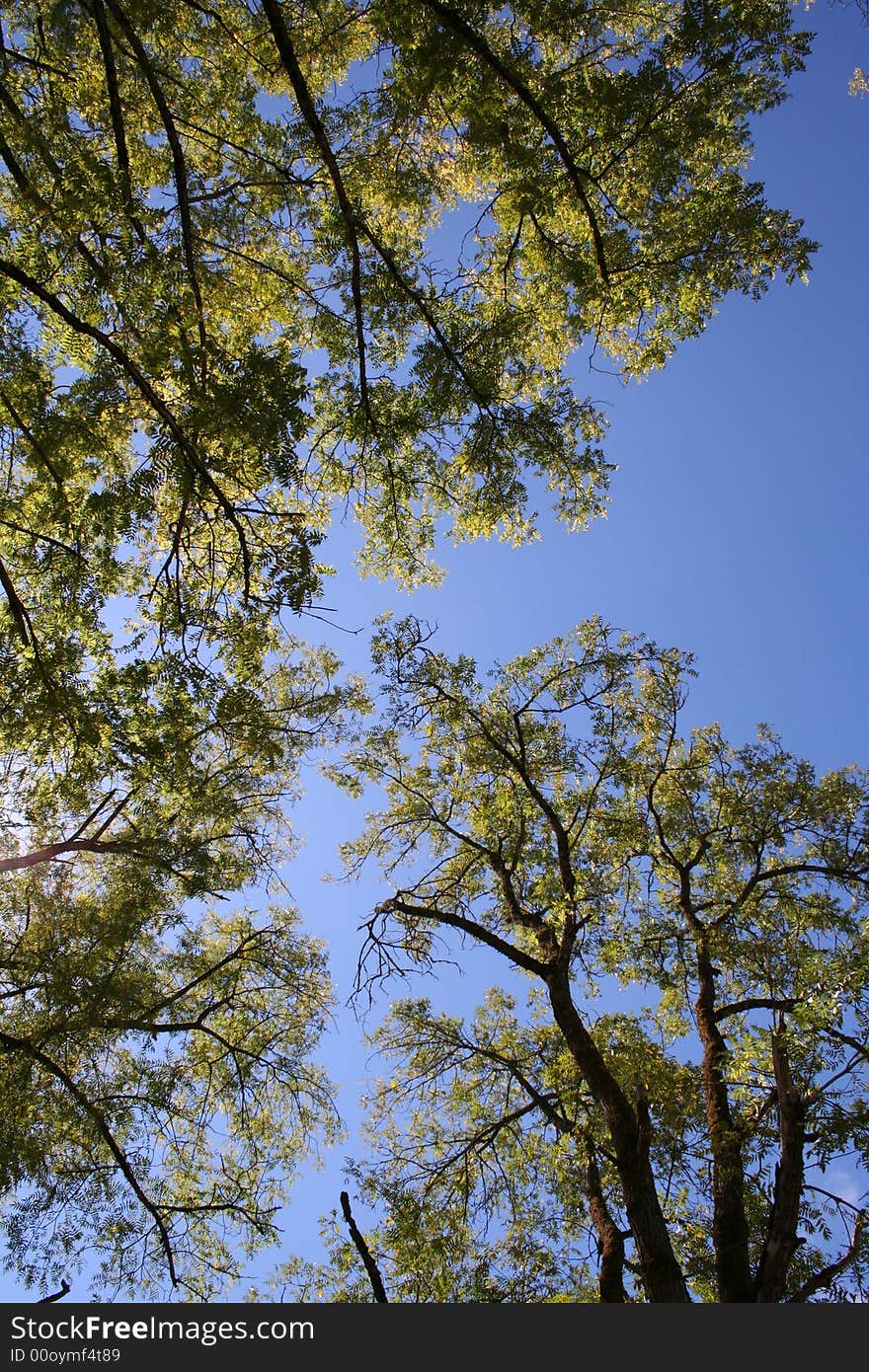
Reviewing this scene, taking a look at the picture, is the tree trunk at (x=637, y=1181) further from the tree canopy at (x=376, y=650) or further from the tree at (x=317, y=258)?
the tree at (x=317, y=258)

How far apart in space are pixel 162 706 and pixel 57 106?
445 cm

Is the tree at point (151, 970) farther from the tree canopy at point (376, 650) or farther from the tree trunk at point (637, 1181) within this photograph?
the tree trunk at point (637, 1181)

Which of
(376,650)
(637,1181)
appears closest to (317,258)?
(376,650)

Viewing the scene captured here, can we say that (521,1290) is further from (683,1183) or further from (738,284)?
(738,284)

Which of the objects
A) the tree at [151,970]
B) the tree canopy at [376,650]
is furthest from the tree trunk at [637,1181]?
the tree at [151,970]

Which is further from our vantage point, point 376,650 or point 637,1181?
point 376,650

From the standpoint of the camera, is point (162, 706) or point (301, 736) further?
point (301, 736)

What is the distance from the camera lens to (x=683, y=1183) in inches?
273

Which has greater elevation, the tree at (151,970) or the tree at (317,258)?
the tree at (317,258)

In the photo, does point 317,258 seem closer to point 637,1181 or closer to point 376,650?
point 376,650

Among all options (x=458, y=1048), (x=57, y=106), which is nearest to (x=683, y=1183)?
(x=458, y=1048)

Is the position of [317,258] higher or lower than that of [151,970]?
higher

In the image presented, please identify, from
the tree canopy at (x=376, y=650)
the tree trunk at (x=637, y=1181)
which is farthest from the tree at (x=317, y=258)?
the tree trunk at (x=637, y=1181)

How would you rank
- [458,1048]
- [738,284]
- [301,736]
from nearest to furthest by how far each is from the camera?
1. [738,284]
2. [458,1048]
3. [301,736]
